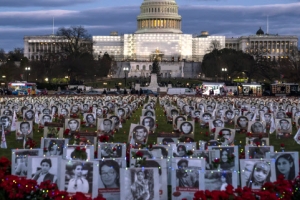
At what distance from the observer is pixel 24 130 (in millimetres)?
21797

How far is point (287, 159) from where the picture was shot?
12.9 m

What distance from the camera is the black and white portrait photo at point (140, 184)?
10734 mm

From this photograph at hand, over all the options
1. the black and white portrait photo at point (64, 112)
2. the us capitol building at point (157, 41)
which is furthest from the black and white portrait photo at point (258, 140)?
the us capitol building at point (157, 41)

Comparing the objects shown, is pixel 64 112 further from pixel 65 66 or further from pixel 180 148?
pixel 65 66

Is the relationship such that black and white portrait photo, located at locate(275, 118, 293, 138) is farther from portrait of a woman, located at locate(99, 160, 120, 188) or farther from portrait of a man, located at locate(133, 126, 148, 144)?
portrait of a woman, located at locate(99, 160, 120, 188)

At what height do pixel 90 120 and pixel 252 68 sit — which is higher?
pixel 252 68

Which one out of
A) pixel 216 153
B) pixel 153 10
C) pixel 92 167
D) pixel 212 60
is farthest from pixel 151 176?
pixel 153 10

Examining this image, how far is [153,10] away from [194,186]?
6856 inches

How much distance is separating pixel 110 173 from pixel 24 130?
10.3m

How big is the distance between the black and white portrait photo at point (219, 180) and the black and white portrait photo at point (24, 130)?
11.3 meters

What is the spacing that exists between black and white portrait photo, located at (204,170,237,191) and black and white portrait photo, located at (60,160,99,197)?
1649mm

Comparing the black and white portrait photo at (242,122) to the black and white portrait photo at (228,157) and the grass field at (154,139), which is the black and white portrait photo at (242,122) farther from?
the black and white portrait photo at (228,157)

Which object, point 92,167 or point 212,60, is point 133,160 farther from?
point 212,60

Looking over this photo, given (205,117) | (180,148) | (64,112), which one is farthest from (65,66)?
(180,148)
